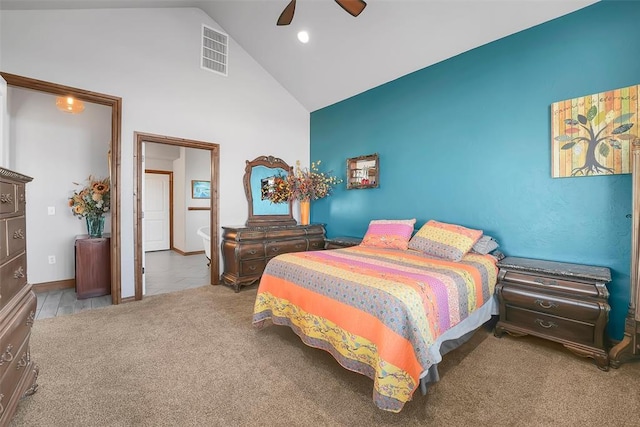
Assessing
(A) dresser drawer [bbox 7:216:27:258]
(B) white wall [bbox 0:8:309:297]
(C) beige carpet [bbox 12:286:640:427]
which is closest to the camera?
(A) dresser drawer [bbox 7:216:27:258]

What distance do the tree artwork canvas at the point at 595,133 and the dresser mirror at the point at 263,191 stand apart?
3628 mm

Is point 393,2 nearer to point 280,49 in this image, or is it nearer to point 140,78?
point 280,49

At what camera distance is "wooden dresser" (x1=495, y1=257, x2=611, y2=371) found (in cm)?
206

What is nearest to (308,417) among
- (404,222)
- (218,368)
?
(218,368)

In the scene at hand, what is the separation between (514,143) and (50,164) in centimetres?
575

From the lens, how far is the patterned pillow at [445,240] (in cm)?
266

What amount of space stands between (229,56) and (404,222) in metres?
3.59

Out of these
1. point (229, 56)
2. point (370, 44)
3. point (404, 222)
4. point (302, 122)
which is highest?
point (229, 56)

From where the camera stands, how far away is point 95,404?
5.38ft

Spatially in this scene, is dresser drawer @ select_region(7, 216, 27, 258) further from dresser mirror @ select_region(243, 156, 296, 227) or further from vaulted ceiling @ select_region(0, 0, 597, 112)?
dresser mirror @ select_region(243, 156, 296, 227)

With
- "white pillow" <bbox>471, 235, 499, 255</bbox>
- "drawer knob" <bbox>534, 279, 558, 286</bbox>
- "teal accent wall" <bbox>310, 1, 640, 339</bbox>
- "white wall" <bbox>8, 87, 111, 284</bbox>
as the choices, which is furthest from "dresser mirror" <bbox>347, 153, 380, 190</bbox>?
"white wall" <bbox>8, 87, 111, 284</bbox>

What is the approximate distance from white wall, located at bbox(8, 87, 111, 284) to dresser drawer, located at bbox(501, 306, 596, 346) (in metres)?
5.46

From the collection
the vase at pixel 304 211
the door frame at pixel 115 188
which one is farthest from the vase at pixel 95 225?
the vase at pixel 304 211

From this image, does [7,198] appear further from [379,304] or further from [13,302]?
[379,304]
